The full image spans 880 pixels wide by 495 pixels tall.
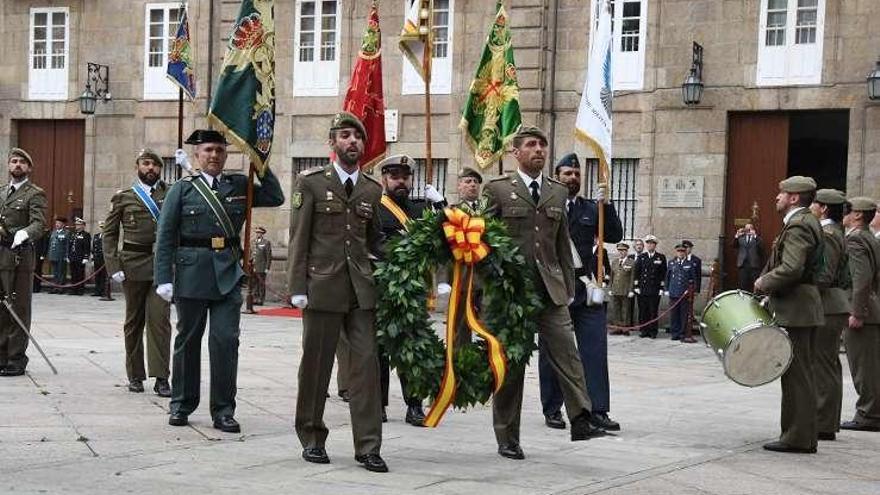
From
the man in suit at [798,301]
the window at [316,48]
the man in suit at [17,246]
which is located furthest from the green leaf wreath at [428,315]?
the window at [316,48]

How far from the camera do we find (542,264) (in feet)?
30.7

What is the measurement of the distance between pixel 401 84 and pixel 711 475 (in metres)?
19.6

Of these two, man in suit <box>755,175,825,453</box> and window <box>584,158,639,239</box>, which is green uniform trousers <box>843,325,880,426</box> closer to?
man in suit <box>755,175,825,453</box>

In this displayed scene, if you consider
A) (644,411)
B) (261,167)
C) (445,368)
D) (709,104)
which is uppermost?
(709,104)

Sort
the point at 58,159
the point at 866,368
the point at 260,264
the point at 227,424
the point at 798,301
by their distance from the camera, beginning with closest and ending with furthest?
the point at 227,424 < the point at 798,301 < the point at 866,368 < the point at 260,264 < the point at 58,159

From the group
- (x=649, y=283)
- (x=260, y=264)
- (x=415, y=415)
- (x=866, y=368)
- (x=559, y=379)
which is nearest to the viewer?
(x=559, y=379)

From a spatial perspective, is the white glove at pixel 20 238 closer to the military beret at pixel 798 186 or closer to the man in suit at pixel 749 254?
the military beret at pixel 798 186

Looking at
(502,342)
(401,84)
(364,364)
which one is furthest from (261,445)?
(401,84)

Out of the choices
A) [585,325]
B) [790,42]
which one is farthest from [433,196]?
[790,42]

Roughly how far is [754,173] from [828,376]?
14.2 meters

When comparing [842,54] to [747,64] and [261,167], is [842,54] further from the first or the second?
[261,167]

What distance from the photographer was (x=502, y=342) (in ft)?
28.9

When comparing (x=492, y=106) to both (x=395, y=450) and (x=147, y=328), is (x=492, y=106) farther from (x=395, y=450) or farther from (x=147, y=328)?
(x=395, y=450)

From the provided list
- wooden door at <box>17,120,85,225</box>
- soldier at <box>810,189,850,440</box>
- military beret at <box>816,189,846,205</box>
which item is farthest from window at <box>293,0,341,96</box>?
soldier at <box>810,189,850,440</box>
